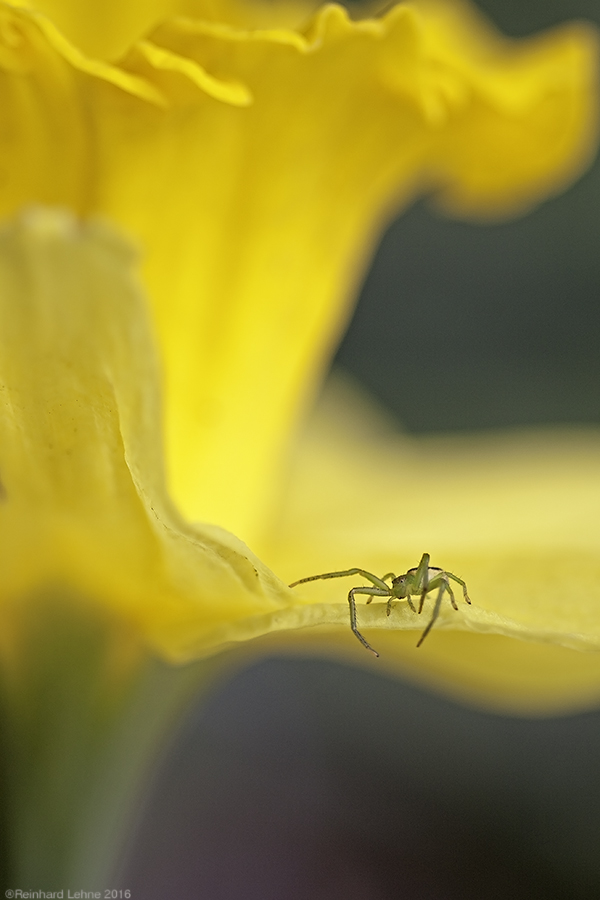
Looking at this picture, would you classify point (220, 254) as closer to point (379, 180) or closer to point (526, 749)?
Answer: point (379, 180)

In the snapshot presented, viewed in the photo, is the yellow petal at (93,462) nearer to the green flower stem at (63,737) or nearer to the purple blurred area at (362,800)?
the green flower stem at (63,737)

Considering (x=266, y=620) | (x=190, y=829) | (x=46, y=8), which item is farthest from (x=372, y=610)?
(x=190, y=829)

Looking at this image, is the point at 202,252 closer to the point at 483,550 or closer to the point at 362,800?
the point at 483,550

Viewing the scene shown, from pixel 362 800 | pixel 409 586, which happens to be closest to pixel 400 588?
pixel 409 586

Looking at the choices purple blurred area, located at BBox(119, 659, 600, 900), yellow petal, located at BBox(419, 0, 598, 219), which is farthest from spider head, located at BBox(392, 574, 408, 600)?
purple blurred area, located at BBox(119, 659, 600, 900)

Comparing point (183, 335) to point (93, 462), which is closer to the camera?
point (93, 462)

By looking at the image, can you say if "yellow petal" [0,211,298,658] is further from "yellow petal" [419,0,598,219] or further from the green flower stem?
"yellow petal" [419,0,598,219]
